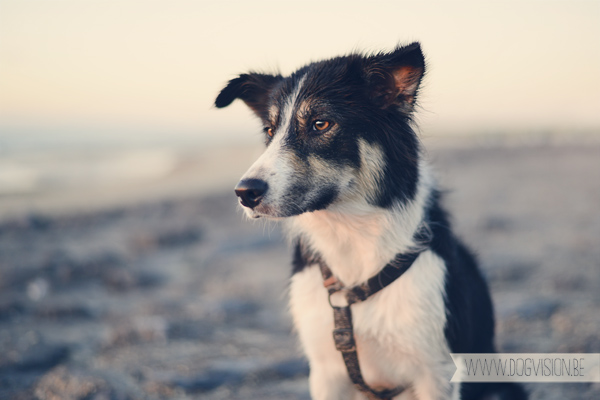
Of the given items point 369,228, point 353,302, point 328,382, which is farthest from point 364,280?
point 328,382

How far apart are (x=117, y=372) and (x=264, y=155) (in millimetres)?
2638

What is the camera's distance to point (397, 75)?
249cm

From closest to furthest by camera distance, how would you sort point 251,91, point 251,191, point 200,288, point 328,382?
point 251,191 < point 328,382 < point 251,91 < point 200,288

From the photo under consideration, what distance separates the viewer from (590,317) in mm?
4340

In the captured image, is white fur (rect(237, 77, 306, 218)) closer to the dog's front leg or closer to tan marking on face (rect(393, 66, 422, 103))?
tan marking on face (rect(393, 66, 422, 103))

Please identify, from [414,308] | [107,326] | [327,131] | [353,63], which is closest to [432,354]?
[414,308]

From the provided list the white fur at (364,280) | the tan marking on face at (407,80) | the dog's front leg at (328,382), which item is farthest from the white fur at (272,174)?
the dog's front leg at (328,382)

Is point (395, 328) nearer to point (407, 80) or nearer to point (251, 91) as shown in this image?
point (407, 80)

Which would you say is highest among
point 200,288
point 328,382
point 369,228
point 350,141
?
point 350,141

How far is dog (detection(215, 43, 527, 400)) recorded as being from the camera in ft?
8.11

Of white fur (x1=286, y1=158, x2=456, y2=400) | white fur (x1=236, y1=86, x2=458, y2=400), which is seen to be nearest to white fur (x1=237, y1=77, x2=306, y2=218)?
white fur (x1=236, y1=86, x2=458, y2=400)

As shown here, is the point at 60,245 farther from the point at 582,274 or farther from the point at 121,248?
the point at 582,274

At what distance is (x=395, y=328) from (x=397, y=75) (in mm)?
1367

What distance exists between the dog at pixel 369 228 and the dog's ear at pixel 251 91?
37cm
